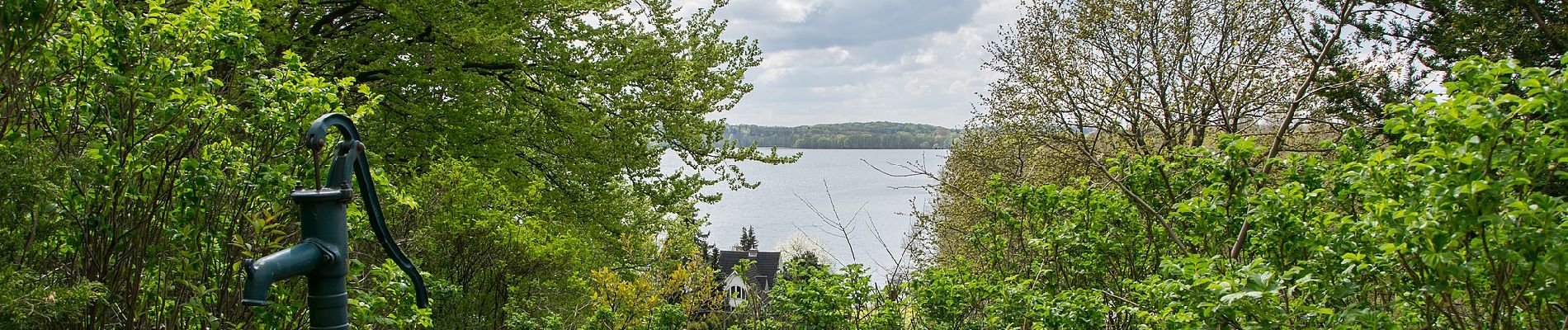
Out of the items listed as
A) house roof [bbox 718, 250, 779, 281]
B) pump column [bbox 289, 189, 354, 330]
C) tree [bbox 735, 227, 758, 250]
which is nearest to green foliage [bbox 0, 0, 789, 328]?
pump column [bbox 289, 189, 354, 330]

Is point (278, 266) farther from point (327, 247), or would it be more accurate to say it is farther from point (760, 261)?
point (760, 261)

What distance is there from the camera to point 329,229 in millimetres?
1446

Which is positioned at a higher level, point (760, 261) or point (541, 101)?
point (541, 101)

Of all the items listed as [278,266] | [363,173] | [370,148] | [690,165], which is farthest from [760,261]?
[278,266]

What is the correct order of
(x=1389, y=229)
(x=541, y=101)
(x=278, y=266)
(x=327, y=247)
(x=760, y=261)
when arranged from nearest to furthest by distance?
(x=278, y=266) → (x=327, y=247) → (x=1389, y=229) → (x=541, y=101) → (x=760, y=261)

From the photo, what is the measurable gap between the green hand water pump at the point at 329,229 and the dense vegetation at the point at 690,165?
1016mm

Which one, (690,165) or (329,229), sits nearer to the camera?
(329,229)

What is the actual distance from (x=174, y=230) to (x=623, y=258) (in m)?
9.41

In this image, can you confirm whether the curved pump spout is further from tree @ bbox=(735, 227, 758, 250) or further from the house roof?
tree @ bbox=(735, 227, 758, 250)

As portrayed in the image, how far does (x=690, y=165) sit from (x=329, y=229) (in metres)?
7.71

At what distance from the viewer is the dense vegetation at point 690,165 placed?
2.17 metres

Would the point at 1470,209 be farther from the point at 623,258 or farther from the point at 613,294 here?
the point at 623,258

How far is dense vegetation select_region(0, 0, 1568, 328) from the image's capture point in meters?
2.17

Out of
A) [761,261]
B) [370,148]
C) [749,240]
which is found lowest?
[761,261]
